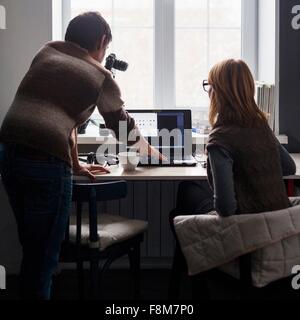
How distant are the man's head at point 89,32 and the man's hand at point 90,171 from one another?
505mm

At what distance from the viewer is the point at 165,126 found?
2.96 metres

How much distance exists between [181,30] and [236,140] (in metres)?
1.70

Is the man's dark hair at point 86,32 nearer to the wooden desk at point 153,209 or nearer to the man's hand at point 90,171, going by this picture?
the man's hand at point 90,171

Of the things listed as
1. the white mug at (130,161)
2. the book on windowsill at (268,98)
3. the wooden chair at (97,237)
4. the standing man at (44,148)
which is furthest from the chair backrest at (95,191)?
the book on windowsill at (268,98)

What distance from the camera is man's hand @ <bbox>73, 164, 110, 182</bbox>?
2.43 metres

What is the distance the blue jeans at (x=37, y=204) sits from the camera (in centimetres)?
195

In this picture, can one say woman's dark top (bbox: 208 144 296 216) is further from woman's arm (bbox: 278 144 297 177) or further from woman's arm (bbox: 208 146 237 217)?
woman's arm (bbox: 278 144 297 177)

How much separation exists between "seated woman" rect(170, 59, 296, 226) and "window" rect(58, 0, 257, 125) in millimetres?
1433

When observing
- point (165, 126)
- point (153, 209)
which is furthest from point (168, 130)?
point (153, 209)

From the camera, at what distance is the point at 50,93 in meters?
1.97

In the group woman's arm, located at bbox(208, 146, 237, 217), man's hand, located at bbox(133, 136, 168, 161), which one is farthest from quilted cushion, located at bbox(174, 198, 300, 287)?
man's hand, located at bbox(133, 136, 168, 161)

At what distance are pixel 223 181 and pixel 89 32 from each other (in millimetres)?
777
